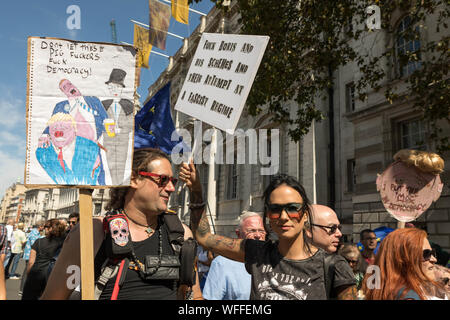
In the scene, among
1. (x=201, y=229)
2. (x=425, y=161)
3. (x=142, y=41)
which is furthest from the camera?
(x=142, y=41)

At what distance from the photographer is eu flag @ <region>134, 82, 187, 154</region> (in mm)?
3598

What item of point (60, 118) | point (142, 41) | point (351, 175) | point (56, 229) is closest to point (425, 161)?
point (60, 118)

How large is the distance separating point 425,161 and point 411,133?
9009mm

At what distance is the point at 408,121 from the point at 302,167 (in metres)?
5.35

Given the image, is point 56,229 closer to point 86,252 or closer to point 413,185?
point 86,252

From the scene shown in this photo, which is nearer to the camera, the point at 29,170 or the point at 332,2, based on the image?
the point at 29,170

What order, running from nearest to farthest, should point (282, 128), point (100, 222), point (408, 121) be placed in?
1. point (100, 222)
2. point (408, 121)
3. point (282, 128)

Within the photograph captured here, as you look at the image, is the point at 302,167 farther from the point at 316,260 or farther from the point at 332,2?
the point at 316,260

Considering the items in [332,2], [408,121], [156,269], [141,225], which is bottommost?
[156,269]

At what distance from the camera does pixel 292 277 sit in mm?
2297

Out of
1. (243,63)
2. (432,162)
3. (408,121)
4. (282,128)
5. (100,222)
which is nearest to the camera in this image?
(100,222)

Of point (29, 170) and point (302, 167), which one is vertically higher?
point (302, 167)
